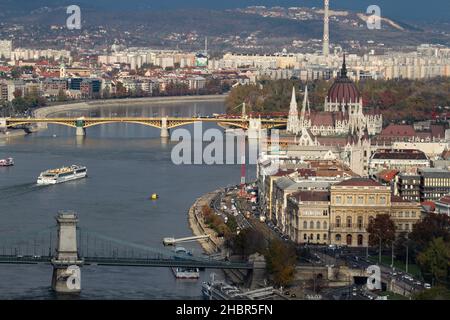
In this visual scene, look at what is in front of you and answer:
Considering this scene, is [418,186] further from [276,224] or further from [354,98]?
[354,98]

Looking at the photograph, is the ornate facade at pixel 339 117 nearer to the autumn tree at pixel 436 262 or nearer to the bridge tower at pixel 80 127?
the bridge tower at pixel 80 127

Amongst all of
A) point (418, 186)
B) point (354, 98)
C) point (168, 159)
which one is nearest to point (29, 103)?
point (354, 98)

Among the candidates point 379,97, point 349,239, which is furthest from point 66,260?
point 379,97

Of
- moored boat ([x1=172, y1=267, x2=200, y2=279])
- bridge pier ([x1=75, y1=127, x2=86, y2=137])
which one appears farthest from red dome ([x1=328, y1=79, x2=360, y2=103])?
moored boat ([x1=172, y1=267, x2=200, y2=279])

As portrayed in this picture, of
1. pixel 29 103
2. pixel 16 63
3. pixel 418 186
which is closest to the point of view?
pixel 418 186

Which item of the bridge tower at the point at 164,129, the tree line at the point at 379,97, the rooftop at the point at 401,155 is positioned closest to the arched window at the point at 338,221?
the rooftop at the point at 401,155

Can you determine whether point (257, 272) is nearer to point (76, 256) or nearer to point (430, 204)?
point (76, 256)
